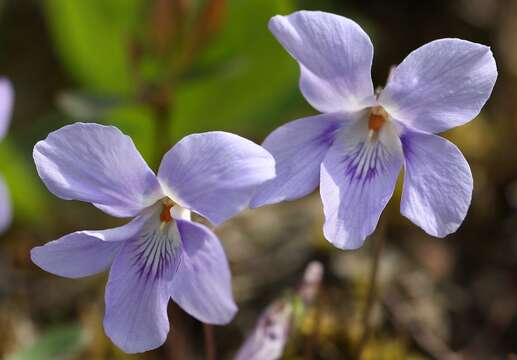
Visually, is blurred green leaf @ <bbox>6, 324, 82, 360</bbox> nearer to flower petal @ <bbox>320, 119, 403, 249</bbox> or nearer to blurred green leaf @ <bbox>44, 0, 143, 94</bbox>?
flower petal @ <bbox>320, 119, 403, 249</bbox>

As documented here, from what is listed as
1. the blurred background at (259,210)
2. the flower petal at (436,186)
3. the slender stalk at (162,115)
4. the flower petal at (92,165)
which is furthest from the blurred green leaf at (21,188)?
the flower petal at (436,186)

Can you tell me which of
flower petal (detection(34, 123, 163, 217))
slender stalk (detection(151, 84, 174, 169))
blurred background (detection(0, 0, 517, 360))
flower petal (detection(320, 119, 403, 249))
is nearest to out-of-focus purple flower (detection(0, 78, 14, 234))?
blurred background (detection(0, 0, 517, 360))

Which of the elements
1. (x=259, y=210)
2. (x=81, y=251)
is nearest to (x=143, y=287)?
(x=81, y=251)

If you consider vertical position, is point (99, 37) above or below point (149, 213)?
below

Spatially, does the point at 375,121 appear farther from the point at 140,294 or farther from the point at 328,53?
the point at 140,294

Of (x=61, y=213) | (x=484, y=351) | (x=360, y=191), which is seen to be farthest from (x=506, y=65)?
(x=360, y=191)

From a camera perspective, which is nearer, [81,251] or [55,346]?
[81,251]
